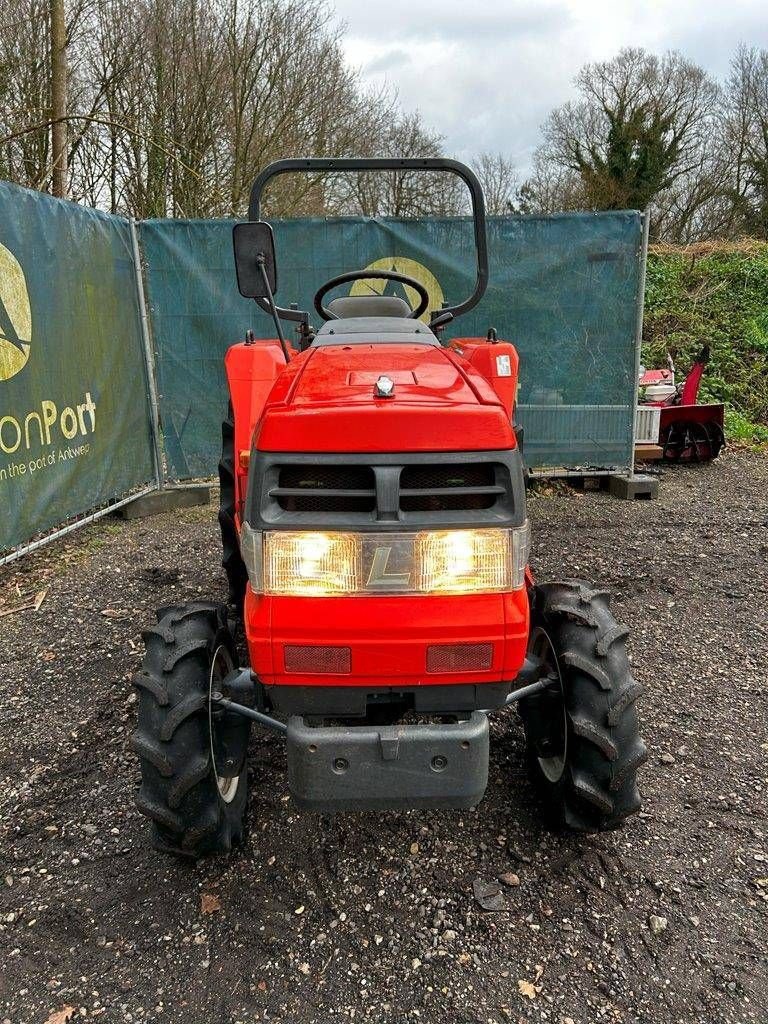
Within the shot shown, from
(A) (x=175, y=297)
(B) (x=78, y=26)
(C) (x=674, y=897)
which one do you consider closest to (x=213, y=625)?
(C) (x=674, y=897)

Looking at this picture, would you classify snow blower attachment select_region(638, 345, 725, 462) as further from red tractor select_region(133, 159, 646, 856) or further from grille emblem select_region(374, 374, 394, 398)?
grille emblem select_region(374, 374, 394, 398)

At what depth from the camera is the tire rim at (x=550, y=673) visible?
2.20 m

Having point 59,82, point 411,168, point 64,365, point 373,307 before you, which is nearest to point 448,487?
point 373,307

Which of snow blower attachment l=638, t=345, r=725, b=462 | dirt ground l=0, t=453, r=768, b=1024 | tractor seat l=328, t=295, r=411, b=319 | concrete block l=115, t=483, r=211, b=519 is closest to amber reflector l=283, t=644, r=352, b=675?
dirt ground l=0, t=453, r=768, b=1024

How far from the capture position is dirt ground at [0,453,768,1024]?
181 cm

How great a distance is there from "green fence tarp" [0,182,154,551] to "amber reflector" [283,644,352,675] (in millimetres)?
3219

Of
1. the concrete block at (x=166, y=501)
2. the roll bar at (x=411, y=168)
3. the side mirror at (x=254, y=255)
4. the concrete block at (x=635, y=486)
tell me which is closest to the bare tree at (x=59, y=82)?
the concrete block at (x=166, y=501)

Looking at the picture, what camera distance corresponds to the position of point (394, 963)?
6.24 feet

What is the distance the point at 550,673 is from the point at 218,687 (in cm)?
105

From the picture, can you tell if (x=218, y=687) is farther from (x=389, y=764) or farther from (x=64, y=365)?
(x=64, y=365)

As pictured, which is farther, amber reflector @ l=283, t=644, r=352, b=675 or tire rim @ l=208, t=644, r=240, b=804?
tire rim @ l=208, t=644, r=240, b=804

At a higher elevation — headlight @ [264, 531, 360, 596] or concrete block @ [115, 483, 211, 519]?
headlight @ [264, 531, 360, 596]

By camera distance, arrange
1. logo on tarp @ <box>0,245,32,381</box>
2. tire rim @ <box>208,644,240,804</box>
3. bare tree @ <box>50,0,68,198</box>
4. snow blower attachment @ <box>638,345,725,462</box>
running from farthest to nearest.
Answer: bare tree @ <box>50,0,68,198</box> → snow blower attachment @ <box>638,345,725,462</box> → logo on tarp @ <box>0,245,32,381</box> → tire rim @ <box>208,644,240,804</box>

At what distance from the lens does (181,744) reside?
1994 millimetres
